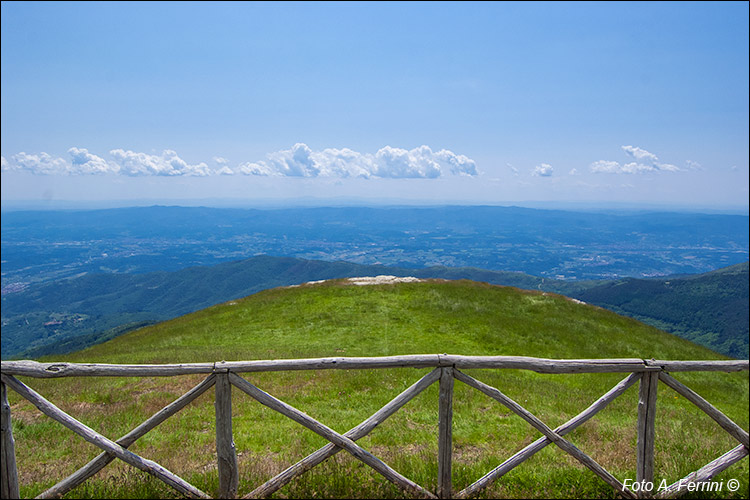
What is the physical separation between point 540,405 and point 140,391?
15156 mm

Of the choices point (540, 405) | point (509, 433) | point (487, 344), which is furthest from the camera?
point (487, 344)

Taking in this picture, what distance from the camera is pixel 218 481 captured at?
278 inches

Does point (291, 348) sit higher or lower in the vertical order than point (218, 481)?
lower

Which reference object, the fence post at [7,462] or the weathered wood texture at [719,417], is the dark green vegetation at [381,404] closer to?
the fence post at [7,462]

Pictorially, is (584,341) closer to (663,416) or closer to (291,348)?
(663,416)

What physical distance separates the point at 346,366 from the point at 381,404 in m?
8.09

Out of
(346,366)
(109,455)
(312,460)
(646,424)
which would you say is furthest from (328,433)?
(646,424)

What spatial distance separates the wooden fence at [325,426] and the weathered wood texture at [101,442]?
1 cm

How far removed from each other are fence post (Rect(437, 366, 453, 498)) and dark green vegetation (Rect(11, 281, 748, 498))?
19.1 inches

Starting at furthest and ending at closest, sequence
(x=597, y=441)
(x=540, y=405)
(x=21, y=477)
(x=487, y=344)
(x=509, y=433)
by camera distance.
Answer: (x=487, y=344)
(x=540, y=405)
(x=509, y=433)
(x=597, y=441)
(x=21, y=477)

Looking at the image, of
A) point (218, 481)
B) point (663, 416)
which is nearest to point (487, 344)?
point (663, 416)

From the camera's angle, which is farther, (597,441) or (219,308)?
(219,308)

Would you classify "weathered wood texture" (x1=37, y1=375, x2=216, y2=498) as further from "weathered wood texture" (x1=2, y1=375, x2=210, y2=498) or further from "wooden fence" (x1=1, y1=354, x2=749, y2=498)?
"weathered wood texture" (x1=2, y1=375, x2=210, y2=498)

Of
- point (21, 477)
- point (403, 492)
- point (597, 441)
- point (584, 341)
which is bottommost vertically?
point (584, 341)
